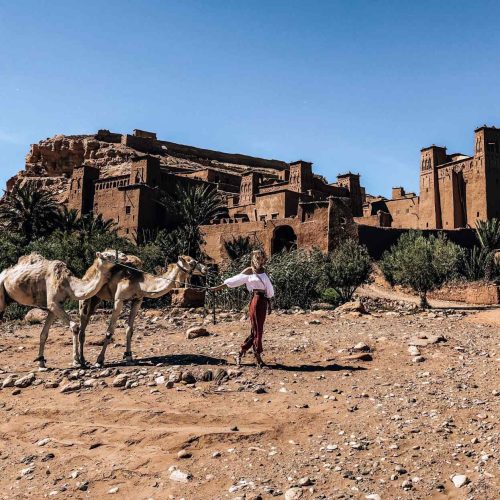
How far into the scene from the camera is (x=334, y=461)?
16.0 feet

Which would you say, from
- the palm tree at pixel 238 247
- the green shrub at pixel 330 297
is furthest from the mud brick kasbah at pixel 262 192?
the green shrub at pixel 330 297

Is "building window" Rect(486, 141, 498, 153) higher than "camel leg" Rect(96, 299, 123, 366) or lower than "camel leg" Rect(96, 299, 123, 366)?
higher

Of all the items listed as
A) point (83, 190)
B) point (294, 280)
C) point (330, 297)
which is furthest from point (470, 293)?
point (83, 190)

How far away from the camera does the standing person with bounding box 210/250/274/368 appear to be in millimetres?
7746

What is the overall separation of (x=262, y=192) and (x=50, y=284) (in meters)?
37.3

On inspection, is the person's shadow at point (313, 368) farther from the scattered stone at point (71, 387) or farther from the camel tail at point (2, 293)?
the camel tail at point (2, 293)

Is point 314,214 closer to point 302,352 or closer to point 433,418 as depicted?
point 302,352

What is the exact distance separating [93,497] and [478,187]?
51.6m

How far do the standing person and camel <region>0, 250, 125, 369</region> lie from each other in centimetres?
217

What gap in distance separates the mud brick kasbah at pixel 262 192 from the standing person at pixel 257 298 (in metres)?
25.2

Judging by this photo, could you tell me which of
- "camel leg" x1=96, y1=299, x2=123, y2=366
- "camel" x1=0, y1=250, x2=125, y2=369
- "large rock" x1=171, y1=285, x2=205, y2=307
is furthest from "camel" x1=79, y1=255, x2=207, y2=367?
"large rock" x1=171, y1=285, x2=205, y2=307

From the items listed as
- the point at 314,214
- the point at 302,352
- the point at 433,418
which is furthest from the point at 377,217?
the point at 433,418

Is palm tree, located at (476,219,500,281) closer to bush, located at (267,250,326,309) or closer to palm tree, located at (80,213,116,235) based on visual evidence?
bush, located at (267,250,326,309)

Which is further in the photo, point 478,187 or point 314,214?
point 478,187
